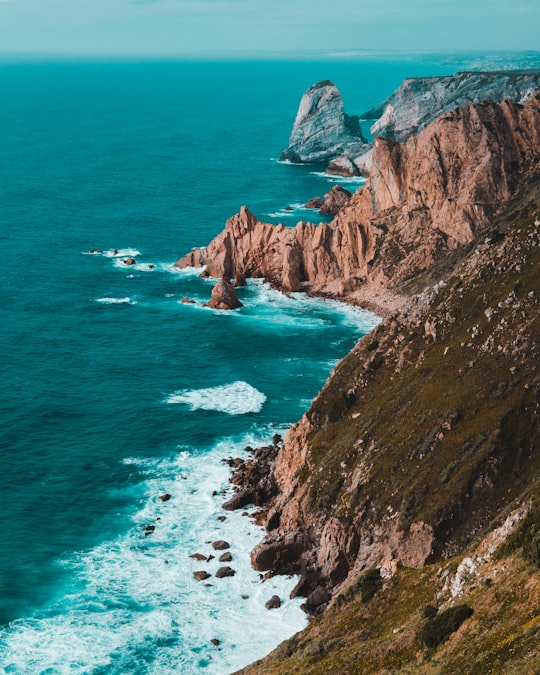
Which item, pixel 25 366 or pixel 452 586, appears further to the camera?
pixel 25 366

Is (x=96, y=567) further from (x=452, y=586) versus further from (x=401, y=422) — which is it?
(x=452, y=586)

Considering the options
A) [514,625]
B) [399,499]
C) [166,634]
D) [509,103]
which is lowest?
[166,634]

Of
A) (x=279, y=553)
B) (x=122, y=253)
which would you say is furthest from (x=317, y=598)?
(x=122, y=253)

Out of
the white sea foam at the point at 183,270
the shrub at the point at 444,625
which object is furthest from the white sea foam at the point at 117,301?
the shrub at the point at 444,625

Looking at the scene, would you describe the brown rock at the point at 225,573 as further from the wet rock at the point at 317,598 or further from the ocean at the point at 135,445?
the wet rock at the point at 317,598

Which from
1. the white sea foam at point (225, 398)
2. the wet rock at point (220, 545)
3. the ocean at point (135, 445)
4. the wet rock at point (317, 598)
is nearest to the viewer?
the ocean at point (135, 445)

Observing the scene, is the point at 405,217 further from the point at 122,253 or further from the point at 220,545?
the point at 220,545

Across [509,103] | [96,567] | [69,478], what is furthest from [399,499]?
[509,103]
